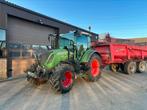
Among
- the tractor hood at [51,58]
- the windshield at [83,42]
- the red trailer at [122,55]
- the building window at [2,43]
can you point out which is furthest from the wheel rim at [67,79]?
the building window at [2,43]

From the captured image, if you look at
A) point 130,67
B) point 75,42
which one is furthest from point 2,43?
point 130,67

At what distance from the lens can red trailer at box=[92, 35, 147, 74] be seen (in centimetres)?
973

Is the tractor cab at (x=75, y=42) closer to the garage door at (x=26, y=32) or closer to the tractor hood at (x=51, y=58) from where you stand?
the tractor hood at (x=51, y=58)

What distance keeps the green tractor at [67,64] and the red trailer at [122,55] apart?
1.25 meters

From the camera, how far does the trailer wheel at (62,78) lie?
5918 mm

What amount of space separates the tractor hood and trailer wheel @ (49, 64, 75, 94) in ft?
1.43

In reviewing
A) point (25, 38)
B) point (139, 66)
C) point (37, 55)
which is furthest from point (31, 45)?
point (139, 66)

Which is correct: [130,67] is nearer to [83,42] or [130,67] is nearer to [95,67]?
[95,67]

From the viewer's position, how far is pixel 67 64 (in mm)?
6836

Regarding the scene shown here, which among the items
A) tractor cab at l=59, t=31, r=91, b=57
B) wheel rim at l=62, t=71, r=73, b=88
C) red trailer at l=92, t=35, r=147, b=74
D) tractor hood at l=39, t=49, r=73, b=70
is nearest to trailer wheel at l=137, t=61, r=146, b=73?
red trailer at l=92, t=35, r=147, b=74

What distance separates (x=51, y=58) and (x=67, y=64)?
0.69 meters

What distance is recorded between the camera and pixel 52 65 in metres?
6.64

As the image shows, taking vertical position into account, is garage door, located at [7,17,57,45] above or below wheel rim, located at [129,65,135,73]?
above

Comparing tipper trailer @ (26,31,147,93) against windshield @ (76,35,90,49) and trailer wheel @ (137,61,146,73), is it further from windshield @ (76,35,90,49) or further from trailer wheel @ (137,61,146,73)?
trailer wheel @ (137,61,146,73)
